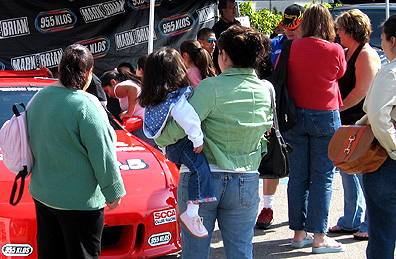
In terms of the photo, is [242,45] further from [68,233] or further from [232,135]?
[68,233]

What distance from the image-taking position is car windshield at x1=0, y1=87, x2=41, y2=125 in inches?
190

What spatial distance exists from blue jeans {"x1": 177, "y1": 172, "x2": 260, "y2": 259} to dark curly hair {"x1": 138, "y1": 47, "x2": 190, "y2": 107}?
1.60 feet

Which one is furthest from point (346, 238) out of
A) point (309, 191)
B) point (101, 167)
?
point (101, 167)

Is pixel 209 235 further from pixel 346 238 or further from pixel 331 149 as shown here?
pixel 346 238

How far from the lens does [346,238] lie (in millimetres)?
4918

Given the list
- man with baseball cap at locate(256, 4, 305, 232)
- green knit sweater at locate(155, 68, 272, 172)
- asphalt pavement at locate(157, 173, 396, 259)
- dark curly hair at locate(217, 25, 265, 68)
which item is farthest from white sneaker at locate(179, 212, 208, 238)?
man with baseball cap at locate(256, 4, 305, 232)

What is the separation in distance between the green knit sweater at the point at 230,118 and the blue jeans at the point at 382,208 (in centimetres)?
75

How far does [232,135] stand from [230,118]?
4.2 inches

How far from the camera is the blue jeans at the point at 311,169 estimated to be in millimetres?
4305

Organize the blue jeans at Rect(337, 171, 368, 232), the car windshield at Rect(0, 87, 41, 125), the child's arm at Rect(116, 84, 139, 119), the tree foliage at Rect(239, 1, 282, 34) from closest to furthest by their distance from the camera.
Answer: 1. the car windshield at Rect(0, 87, 41, 125)
2. the blue jeans at Rect(337, 171, 368, 232)
3. the child's arm at Rect(116, 84, 139, 119)
4. the tree foliage at Rect(239, 1, 282, 34)

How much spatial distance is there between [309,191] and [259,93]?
1.72m

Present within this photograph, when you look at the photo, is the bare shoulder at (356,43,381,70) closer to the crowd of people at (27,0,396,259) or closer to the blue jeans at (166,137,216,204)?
the crowd of people at (27,0,396,259)

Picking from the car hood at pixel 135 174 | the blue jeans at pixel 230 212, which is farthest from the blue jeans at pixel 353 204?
the blue jeans at pixel 230 212

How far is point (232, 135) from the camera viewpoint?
2.99 metres
